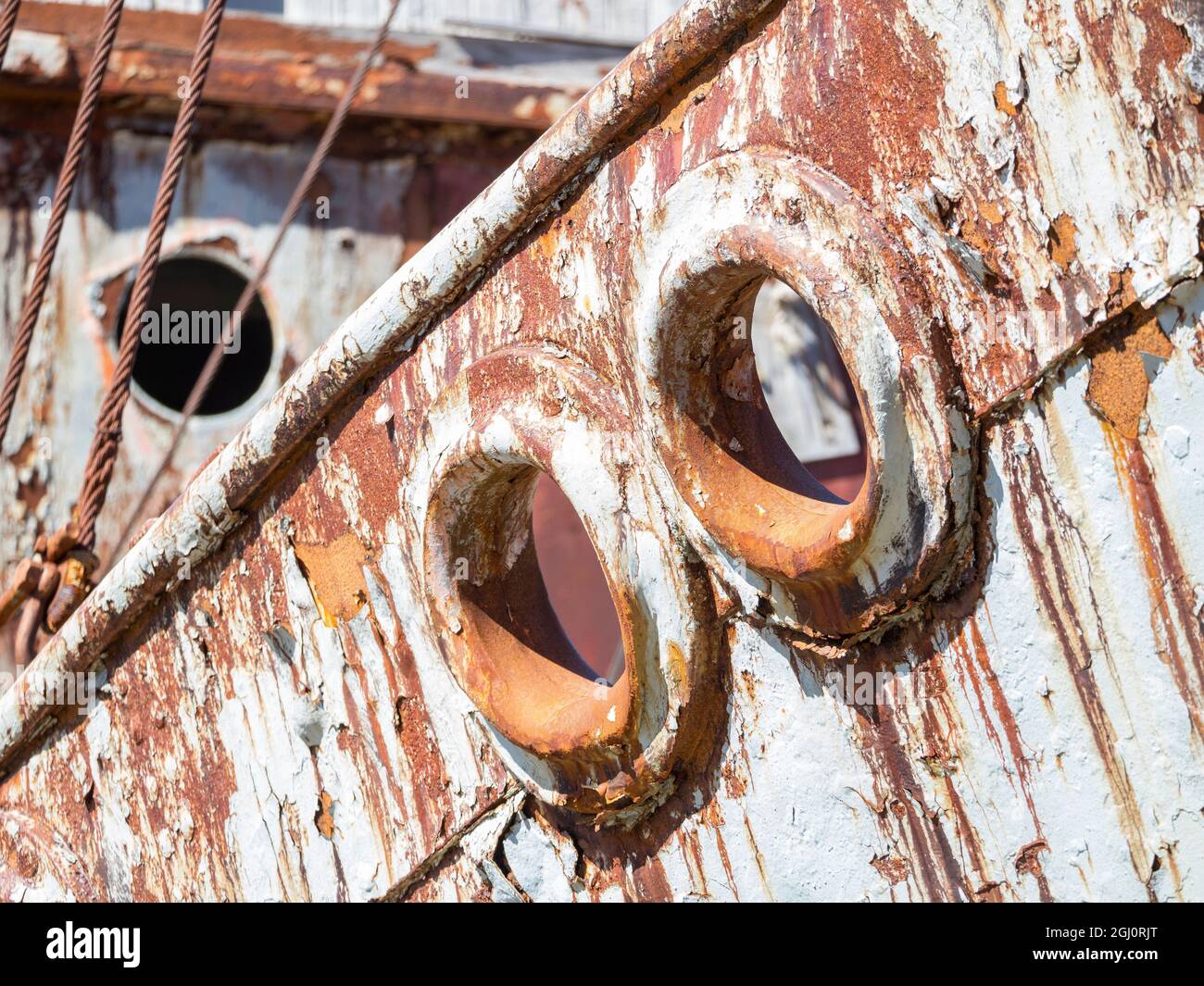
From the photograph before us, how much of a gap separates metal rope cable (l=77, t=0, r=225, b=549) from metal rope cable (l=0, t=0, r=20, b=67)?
48 cm

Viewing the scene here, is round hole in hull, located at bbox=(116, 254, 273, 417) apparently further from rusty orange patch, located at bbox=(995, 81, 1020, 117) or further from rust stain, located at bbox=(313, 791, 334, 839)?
rusty orange patch, located at bbox=(995, 81, 1020, 117)

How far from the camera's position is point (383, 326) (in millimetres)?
1827

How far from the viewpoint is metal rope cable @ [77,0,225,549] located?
240cm

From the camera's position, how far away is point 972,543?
1.22 meters

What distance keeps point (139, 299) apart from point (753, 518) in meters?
1.50

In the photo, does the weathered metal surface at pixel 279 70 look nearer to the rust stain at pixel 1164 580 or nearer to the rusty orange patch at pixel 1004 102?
the rusty orange patch at pixel 1004 102

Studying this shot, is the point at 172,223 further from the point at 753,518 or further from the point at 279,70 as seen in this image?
the point at 753,518

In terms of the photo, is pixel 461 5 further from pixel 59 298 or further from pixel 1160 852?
pixel 1160 852

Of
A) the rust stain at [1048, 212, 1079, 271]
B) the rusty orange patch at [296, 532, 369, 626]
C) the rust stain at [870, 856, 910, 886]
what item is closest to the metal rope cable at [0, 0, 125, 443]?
the rusty orange patch at [296, 532, 369, 626]

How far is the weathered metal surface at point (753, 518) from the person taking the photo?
1.10 metres

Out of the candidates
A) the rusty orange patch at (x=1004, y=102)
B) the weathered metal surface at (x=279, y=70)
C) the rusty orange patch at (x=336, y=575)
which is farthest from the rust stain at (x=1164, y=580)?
the weathered metal surface at (x=279, y=70)

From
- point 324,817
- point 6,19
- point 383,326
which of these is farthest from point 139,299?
point 324,817

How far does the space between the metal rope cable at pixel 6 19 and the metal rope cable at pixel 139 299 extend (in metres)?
0.48
